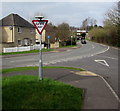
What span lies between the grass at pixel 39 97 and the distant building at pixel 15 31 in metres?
29.1

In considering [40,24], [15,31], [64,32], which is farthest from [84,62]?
[64,32]

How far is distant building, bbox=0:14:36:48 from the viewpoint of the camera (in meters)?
38.0

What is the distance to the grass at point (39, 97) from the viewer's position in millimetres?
5801

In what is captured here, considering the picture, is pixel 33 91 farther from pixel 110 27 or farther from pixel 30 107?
pixel 110 27

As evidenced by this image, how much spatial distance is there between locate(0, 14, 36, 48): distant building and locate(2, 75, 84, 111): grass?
95.5 ft

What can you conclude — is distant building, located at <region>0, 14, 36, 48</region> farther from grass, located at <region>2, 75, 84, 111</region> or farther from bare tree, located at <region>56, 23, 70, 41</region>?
grass, located at <region>2, 75, 84, 111</region>

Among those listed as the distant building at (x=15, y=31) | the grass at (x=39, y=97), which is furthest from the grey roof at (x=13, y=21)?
the grass at (x=39, y=97)

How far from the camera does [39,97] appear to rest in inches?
257

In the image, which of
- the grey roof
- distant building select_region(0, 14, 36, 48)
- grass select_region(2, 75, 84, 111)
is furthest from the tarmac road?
the grey roof

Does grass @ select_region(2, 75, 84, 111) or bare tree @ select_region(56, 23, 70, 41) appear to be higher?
bare tree @ select_region(56, 23, 70, 41)

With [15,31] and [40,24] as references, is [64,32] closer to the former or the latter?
[15,31]

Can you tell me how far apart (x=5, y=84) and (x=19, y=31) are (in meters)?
32.3

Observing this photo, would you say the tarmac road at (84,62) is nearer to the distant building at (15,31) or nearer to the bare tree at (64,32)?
the distant building at (15,31)

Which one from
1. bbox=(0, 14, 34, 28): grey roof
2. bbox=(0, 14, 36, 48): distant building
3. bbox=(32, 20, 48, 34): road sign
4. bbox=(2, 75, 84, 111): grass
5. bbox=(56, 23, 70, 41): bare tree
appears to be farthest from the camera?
bbox=(56, 23, 70, 41): bare tree
